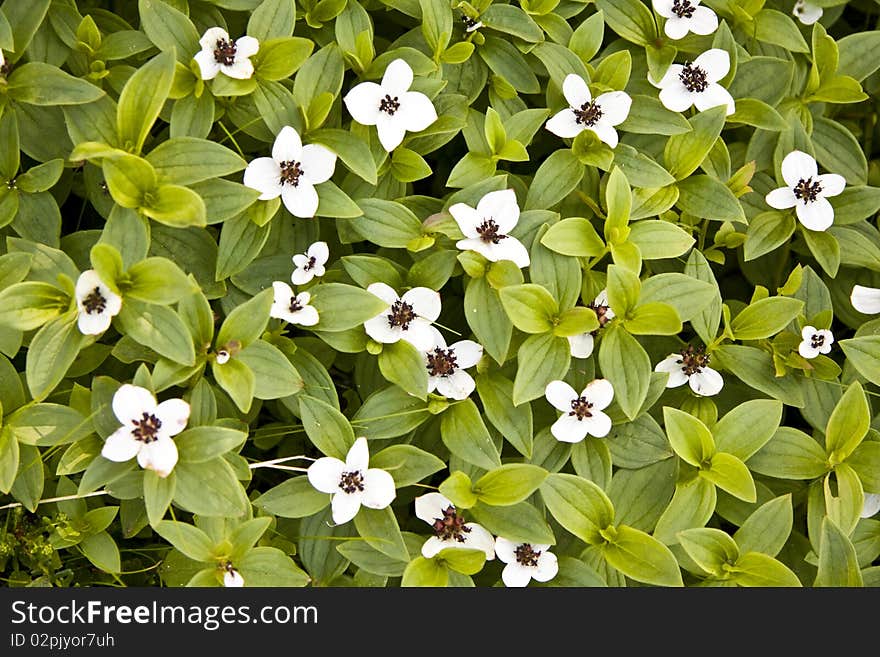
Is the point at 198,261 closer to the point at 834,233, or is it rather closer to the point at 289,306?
the point at 289,306

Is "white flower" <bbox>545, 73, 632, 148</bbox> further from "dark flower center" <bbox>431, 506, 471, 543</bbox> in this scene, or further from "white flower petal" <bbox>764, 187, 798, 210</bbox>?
"dark flower center" <bbox>431, 506, 471, 543</bbox>

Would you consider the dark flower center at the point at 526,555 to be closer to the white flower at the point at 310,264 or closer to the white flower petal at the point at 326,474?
the white flower petal at the point at 326,474

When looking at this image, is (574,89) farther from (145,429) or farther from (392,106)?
(145,429)

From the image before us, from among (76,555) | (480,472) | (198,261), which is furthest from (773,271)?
(76,555)

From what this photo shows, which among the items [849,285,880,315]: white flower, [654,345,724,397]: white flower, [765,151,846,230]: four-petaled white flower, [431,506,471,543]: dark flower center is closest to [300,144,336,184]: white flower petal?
[431,506,471,543]: dark flower center

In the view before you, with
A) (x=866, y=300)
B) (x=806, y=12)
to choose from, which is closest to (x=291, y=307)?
(x=866, y=300)
